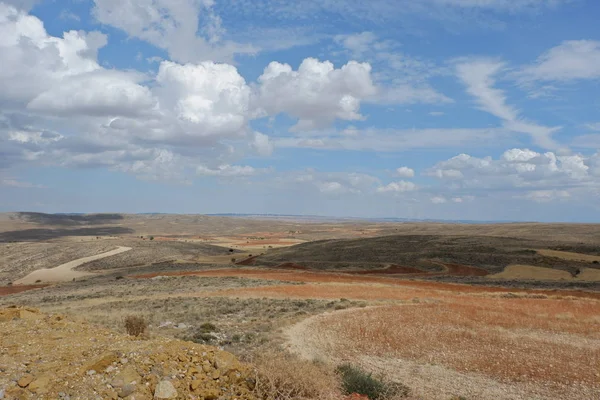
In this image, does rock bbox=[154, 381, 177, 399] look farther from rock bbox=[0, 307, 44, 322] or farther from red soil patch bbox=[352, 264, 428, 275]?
red soil patch bbox=[352, 264, 428, 275]

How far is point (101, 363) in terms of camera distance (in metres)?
9.30

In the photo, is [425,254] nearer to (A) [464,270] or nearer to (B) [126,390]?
(A) [464,270]

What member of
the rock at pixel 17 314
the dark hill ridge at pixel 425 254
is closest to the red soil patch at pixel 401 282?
the dark hill ridge at pixel 425 254

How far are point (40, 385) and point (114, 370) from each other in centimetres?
Answer: 132

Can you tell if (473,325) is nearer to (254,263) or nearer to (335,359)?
(335,359)

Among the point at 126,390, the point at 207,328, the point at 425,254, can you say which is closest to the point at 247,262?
the point at 425,254

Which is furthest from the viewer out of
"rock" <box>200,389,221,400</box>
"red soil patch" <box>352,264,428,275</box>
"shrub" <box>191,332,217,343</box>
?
"red soil patch" <box>352,264,428,275</box>

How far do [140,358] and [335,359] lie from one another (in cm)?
662

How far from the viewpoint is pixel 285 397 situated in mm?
9328

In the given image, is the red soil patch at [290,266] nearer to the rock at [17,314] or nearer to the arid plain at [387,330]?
the arid plain at [387,330]

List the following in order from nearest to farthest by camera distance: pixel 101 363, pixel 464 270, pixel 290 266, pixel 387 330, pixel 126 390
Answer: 1. pixel 126 390
2. pixel 101 363
3. pixel 387 330
4. pixel 464 270
5. pixel 290 266

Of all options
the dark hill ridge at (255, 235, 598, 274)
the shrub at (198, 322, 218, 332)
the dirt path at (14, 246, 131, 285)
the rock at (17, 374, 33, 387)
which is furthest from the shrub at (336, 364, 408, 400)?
the dirt path at (14, 246, 131, 285)

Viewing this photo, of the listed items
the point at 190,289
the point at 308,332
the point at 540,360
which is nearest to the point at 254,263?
the point at 190,289

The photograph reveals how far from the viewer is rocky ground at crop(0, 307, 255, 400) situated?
856 centimetres
